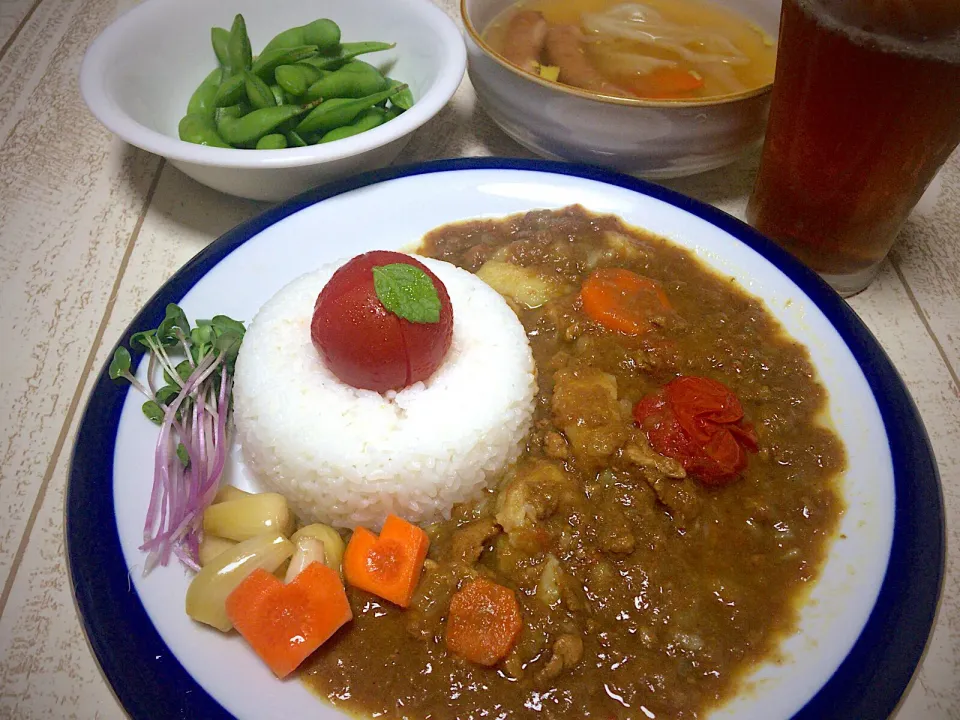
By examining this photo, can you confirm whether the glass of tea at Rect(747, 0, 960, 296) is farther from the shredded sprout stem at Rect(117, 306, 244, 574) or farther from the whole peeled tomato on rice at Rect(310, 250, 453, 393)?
the shredded sprout stem at Rect(117, 306, 244, 574)

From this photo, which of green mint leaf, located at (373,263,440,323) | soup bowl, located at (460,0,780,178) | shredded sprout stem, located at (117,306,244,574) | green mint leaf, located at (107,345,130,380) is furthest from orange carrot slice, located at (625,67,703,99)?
green mint leaf, located at (107,345,130,380)

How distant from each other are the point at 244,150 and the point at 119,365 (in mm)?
964

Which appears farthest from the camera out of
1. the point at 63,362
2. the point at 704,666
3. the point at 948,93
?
the point at 63,362

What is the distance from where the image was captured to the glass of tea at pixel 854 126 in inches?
81.4

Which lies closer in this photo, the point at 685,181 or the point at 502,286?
the point at 502,286

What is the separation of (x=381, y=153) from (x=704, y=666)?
85.2 inches

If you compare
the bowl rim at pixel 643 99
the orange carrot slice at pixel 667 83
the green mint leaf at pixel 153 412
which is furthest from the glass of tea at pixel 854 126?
the green mint leaf at pixel 153 412

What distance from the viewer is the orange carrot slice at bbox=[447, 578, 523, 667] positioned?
1780 millimetres

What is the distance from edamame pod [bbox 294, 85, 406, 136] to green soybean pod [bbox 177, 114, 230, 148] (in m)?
0.05

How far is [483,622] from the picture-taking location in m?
1.81

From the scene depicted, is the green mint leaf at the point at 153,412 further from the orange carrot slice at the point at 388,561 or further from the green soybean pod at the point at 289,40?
the green soybean pod at the point at 289,40

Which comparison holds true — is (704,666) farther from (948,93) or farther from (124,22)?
(124,22)

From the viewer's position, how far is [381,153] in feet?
9.34

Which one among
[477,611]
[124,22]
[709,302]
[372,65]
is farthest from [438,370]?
[124,22]
